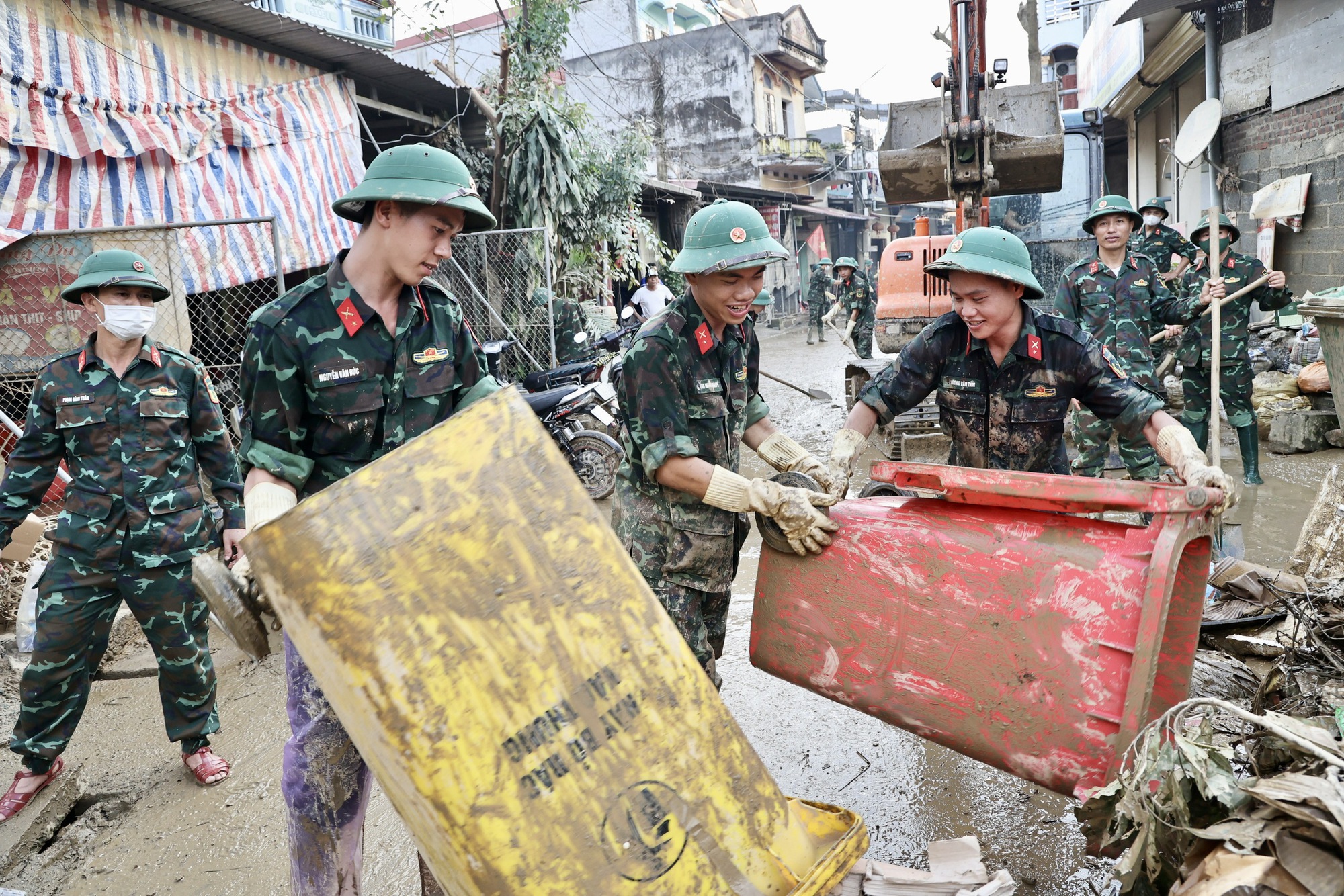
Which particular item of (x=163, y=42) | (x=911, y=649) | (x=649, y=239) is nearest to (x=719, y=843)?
(x=911, y=649)

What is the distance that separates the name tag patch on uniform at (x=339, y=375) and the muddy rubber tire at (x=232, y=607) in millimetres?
590

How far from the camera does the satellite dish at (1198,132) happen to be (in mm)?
5656

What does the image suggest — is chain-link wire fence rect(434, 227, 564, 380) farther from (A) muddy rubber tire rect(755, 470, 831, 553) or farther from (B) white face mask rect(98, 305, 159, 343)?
(A) muddy rubber tire rect(755, 470, 831, 553)

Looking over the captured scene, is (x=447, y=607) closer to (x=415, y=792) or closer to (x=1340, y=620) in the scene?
(x=415, y=792)

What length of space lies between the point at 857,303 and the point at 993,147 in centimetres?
598

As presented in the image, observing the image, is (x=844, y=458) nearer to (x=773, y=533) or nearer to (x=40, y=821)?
(x=773, y=533)

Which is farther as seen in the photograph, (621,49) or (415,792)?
(621,49)

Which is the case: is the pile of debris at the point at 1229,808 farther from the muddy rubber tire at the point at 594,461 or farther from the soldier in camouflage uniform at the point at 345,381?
the muddy rubber tire at the point at 594,461

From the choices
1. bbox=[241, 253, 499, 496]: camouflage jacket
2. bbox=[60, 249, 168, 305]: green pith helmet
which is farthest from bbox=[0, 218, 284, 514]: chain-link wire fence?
bbox=[241, 253, 499, 496]: camouflage jacket

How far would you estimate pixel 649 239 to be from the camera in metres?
10.8

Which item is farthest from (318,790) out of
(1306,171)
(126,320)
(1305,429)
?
(1306,171)

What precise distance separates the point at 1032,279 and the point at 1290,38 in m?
7.98

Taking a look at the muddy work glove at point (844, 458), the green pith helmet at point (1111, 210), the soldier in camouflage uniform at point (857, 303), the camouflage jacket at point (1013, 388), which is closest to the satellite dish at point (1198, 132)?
the green pith helmet at point (1111, 210)

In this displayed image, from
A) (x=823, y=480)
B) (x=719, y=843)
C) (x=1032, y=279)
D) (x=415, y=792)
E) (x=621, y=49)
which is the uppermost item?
(x=621, y=49)
